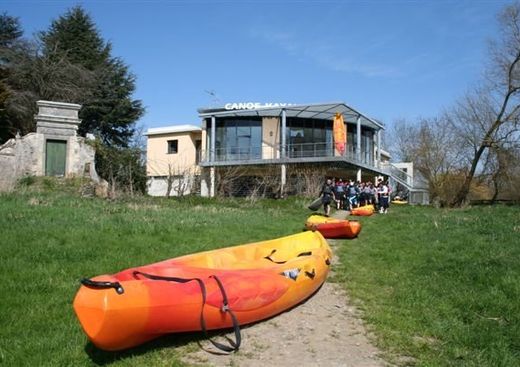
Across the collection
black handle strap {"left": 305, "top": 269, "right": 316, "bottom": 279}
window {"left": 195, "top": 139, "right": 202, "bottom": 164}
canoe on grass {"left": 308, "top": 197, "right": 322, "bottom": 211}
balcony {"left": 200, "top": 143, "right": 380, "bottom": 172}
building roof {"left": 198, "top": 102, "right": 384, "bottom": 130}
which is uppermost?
building roof {"left": 198, "top": 102, "right": 384, "bottom": 130}

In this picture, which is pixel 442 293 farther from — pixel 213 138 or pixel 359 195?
pixel 213 138

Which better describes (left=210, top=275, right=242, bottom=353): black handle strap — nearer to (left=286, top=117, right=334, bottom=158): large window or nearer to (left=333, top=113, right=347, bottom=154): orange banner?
(left=333, top=113, right=347, bottom=154): orange banner

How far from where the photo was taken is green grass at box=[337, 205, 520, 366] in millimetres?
5649

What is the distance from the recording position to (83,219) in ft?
41.7

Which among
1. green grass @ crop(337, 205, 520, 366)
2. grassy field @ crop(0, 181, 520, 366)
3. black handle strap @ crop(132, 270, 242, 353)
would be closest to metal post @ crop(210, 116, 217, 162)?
grassy field @ crop(0, 181, 520, 366)

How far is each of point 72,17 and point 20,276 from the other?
3814 centimetres

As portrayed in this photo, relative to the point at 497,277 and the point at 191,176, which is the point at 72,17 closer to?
the point at 191,176

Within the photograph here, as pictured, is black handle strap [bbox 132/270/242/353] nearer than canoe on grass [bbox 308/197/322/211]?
Yes

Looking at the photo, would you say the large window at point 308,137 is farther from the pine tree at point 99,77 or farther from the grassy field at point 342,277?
the grassy field at point 342,277

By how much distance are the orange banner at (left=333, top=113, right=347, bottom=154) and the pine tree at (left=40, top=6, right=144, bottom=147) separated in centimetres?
1698

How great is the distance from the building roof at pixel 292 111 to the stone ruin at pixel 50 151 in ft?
40.3

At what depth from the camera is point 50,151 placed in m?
25.0

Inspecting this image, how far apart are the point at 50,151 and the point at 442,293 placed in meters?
22.1

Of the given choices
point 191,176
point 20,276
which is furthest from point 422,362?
point 191,176
